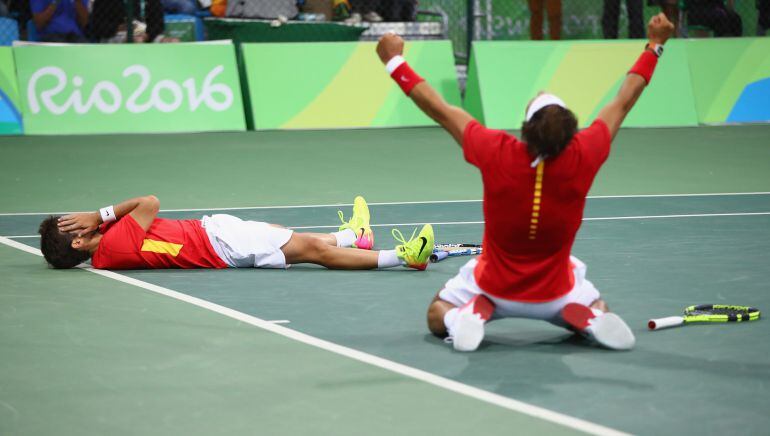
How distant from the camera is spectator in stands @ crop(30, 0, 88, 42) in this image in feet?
53.5

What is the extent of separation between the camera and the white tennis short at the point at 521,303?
5.61 meters

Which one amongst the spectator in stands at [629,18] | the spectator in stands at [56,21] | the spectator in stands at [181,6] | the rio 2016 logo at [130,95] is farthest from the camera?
the spectator in stands at [181,6]

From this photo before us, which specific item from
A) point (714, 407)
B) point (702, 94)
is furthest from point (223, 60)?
point (714, 407)

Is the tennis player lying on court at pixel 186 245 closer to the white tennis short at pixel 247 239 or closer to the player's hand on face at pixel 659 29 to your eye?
the white tennis short at pixel 247 239

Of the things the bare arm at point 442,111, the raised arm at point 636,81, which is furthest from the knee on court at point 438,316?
the raised arm at point 636,81

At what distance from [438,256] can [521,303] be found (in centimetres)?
229

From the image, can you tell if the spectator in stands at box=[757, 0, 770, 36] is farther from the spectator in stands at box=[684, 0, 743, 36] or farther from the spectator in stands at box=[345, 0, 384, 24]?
the spectator in stands at box=[345, 0, 384, 24]

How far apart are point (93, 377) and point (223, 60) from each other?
10778 millimetres

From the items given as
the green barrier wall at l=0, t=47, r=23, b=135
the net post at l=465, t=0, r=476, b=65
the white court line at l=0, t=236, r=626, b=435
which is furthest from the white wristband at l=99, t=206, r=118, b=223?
the net post at l=465, t=0, r=476, b=65

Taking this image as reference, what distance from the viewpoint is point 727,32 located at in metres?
17.6

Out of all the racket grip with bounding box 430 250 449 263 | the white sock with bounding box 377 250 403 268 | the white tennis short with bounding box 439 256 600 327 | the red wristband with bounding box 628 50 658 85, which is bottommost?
the racket grip with bounding box 430 250 449 263

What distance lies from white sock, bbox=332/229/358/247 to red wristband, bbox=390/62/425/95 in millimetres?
2395

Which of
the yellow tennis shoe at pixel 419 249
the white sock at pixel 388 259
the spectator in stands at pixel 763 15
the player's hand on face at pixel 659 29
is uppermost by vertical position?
the player's hand on face at pixel 659 29

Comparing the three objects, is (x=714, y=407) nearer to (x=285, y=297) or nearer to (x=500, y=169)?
(x=500, y=169)
